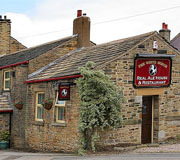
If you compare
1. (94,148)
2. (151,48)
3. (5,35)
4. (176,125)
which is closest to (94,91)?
(94,148)

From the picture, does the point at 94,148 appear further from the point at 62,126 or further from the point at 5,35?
the point at 5,35

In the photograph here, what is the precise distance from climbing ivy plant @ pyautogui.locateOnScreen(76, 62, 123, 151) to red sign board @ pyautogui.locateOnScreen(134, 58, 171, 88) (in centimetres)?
143

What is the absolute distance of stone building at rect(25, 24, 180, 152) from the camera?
13234 mm

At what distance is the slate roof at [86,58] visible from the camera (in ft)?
45.1

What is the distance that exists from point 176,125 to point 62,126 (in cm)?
512

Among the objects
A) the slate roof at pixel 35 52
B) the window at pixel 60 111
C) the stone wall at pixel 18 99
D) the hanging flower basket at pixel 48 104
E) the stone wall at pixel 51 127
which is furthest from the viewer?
the slate roof at pixel 35 52

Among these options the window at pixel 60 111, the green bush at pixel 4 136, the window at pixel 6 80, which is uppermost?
the window at pixel 6 80

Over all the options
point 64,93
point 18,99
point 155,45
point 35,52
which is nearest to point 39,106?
point 18,99

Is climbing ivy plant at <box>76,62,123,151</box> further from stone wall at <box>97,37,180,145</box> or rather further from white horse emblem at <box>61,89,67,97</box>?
white horse emblem at <box>61,89,67,97</box>

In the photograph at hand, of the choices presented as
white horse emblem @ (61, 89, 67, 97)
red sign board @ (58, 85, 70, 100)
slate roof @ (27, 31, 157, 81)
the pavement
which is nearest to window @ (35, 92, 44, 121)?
slate roof @ (27, 31, 157, 81)

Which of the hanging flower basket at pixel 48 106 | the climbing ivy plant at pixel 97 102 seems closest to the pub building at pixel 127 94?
the hanging flower basket at pixel 48 106

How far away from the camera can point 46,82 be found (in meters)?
15.8

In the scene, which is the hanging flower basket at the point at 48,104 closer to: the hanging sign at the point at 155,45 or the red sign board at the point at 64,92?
the red sign board at the point at 64,92

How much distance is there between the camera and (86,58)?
51.2 ft
